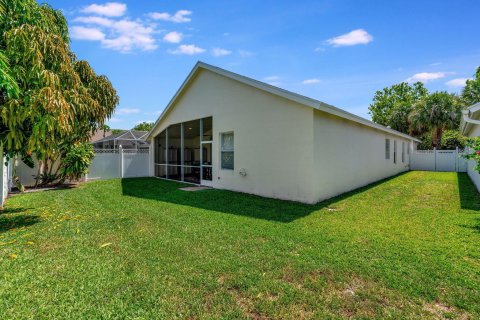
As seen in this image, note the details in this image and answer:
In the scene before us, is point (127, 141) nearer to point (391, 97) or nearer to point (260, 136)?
point (260, 136)

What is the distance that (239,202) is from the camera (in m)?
8.31

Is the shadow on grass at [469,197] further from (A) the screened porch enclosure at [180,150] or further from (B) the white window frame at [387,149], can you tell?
(A) the screened porch enclosure at [180,150]

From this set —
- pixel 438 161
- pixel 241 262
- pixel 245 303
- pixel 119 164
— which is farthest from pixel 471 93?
pixel 245 303

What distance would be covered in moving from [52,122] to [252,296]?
16.0ft

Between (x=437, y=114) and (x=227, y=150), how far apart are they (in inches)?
913

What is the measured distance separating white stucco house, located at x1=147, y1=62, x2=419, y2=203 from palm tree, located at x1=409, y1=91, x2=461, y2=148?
14.4 metres

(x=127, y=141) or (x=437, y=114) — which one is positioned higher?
(x=437, y=114)

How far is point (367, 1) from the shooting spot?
29.1ft

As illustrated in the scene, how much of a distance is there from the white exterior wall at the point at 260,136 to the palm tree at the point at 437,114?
22408 mm

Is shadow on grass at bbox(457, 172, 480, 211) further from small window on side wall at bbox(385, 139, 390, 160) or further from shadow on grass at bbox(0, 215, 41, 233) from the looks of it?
shadow on grass at bbox(0, 215, 41, 233)

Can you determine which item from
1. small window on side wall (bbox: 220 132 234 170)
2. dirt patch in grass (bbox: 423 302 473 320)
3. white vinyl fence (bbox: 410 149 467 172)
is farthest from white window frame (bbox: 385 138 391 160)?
dirt patch in grass (bbox: 423 302 473 320)

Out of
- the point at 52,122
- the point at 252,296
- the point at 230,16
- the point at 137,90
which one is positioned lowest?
the point at 252,296

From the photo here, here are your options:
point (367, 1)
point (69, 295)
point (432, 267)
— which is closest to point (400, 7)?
point (367, 1)

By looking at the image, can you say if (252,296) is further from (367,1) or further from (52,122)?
(367,1)
